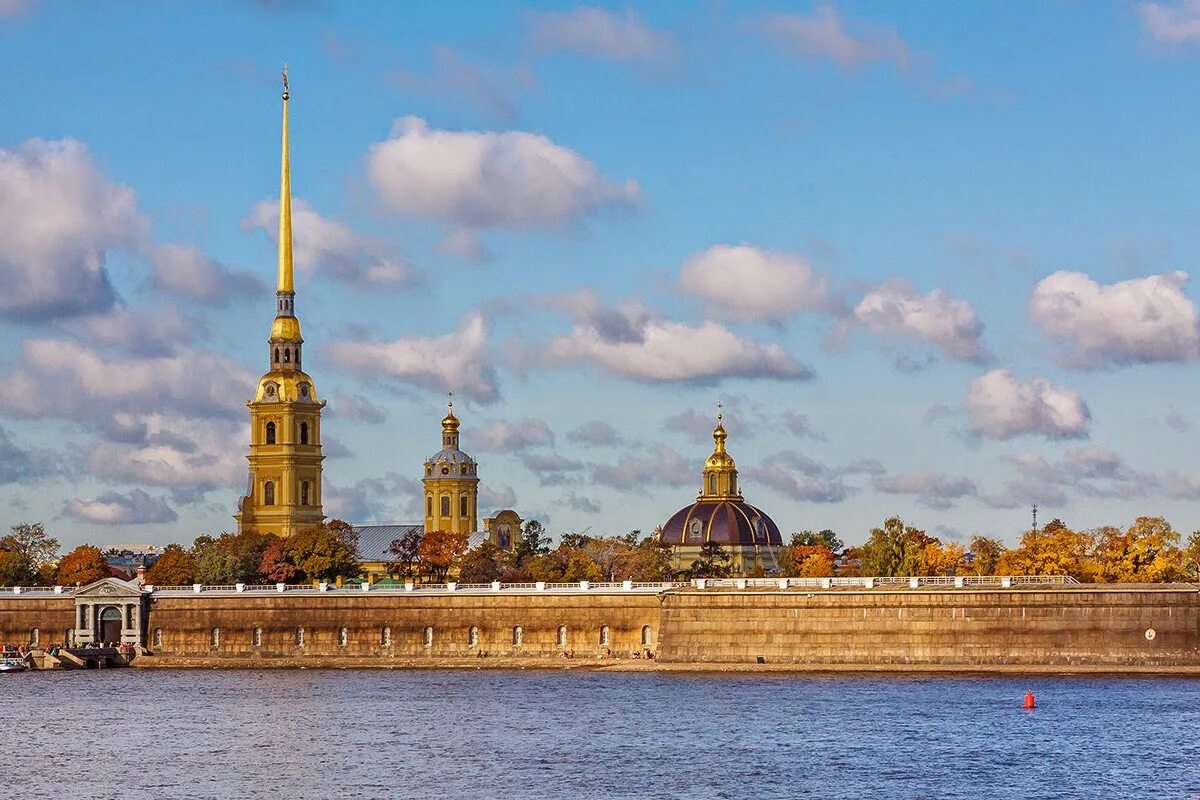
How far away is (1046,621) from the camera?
10394 cm

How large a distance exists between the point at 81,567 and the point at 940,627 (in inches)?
3605

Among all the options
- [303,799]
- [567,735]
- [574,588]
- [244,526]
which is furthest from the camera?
[244,526]

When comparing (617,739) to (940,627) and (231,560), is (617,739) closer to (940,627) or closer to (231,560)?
(940,627)

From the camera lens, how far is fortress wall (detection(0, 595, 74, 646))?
135 m

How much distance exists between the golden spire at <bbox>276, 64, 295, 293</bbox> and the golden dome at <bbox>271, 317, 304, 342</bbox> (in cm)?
285

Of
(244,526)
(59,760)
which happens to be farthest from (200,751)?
(244,526)

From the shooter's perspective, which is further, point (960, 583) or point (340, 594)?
point (340, 594)

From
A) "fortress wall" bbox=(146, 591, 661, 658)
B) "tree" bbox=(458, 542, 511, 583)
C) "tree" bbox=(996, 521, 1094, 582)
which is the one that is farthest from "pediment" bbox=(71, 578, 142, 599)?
"tree" bbox=(996, 521, 1094, 582)

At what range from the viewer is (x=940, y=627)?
350ft

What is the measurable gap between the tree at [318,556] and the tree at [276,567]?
37 centimetres

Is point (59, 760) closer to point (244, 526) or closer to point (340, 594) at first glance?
point (340, 594)

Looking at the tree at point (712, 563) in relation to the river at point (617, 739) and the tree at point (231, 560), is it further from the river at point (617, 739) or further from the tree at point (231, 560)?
the river at point (617, 739)

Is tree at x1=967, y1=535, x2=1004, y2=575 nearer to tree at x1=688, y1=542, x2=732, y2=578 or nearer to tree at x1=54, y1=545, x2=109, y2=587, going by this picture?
tree at x1=688, y1=542, x2=732, y2=578

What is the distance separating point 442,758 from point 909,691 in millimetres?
28628
